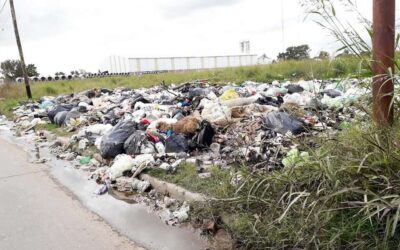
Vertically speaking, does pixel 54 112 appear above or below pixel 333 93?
below

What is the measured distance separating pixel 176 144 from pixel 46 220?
1941 millimetres

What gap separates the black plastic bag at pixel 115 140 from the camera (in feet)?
17.9

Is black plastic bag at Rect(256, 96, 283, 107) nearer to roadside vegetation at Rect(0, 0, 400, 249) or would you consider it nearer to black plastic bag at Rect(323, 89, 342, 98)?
black plastic bag at Rect(323, 89, 342, 98)

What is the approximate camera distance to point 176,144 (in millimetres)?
5207

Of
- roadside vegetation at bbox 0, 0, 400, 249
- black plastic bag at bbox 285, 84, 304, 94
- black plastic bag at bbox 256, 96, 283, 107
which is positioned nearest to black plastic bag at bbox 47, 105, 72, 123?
black plastic bag at bbox 256, 96, 283, 107

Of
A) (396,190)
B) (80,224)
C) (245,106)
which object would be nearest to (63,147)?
(245,106)

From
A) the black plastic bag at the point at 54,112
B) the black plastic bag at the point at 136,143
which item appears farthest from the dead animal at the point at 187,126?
the black plastic bag at the point at 54,112

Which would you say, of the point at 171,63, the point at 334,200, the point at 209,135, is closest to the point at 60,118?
the point at 209,135

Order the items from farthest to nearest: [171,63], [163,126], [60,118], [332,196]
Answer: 1. [171,63]
2. [60,118]
3. [163,126]
4. [332,196]

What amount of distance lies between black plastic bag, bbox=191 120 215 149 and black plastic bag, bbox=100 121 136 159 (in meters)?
0.99

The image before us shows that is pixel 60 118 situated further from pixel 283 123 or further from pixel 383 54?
pixel 383 54

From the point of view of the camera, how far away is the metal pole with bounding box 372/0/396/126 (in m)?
2.70

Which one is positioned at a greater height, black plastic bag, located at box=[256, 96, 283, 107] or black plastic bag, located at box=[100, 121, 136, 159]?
black plastic bag, located at box=[256, 96, 283, 107]

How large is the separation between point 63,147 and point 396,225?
592cm
